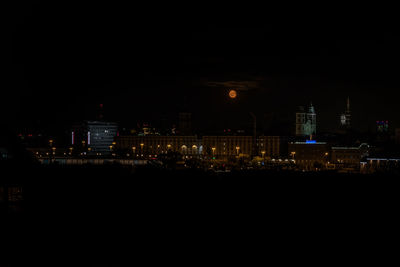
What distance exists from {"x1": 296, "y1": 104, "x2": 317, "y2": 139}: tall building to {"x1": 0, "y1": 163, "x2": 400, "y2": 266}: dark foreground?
84.9 m

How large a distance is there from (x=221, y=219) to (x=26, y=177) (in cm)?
948

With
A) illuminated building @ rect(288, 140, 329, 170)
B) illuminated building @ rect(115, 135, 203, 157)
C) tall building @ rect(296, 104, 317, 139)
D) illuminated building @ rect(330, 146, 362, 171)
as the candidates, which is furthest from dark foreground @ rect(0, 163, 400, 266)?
tall building @ rect(296, 104, 317, 139)

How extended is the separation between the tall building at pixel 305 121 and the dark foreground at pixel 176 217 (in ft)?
278

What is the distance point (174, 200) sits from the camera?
25.1 m

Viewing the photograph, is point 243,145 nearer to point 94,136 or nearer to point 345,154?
point 345,154

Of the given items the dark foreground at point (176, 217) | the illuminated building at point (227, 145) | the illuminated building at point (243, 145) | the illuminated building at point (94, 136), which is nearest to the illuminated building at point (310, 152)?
the illuminated building at point (243, 145)

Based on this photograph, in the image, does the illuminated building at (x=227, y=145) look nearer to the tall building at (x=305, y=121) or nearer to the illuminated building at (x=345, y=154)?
the illuminated building at (x=345, y=154)

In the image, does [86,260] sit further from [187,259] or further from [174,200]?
[174,200]

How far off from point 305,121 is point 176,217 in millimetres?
103538

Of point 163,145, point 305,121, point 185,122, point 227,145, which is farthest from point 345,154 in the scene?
point 185,122

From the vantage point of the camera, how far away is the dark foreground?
12.2m

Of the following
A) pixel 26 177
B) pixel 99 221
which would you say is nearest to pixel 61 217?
pixel 99 221

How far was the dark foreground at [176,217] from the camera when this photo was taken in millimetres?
12227

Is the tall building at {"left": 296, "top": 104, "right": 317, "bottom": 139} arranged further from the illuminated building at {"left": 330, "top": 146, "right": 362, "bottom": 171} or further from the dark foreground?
the dark foreground
